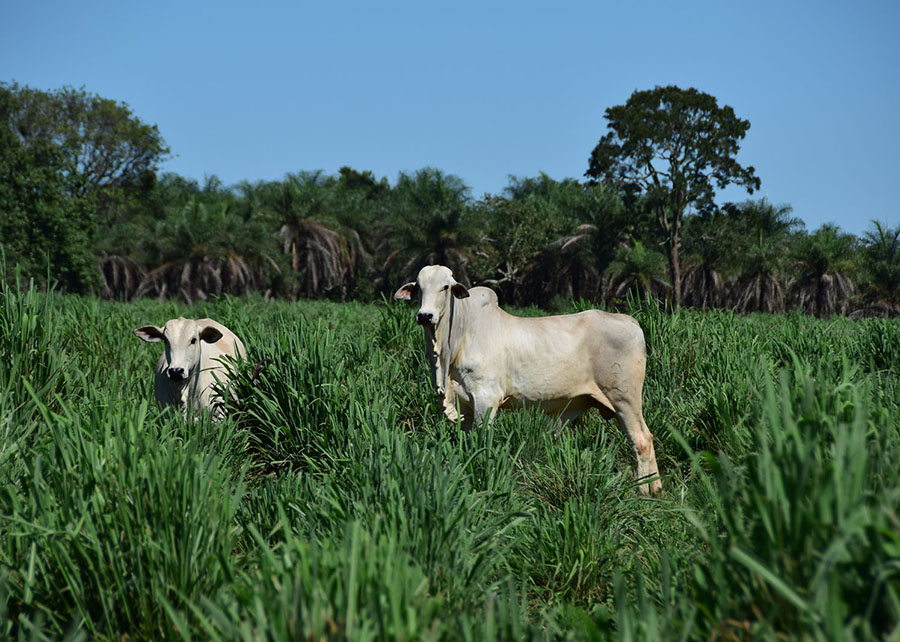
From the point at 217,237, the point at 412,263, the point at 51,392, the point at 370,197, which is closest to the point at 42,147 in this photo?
the point at 217,237

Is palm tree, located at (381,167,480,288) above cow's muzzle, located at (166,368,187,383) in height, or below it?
above

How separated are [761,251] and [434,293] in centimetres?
3754

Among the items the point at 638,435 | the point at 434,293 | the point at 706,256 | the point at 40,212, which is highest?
the point at 40,212

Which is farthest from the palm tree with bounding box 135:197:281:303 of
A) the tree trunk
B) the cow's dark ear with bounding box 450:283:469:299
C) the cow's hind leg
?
the cow's hind leg

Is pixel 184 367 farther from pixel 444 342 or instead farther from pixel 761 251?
pixel 761 251

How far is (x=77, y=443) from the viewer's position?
2.93 m

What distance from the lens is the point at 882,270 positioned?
123 ft

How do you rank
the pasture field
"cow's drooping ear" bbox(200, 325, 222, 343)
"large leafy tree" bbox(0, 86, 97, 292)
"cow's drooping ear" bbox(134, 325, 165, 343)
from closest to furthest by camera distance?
the pasture field, "cow's drooping ear" bbox(200, 325, 222, 343), "cow's drooping ear" bbox(134, 325, 165, 343), "large leafy tree" bbox(0, 86, 97, 292)

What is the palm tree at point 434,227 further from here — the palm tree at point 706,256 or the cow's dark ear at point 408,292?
the cow's dark ear at point 408,292

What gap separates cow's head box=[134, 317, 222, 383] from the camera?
226 inches

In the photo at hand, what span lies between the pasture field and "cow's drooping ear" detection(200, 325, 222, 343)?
0.32 m

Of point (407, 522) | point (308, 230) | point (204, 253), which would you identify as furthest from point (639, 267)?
point (407, 522)

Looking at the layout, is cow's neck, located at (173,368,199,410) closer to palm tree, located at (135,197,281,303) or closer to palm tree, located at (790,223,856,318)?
palm tree, located at (135,197,281,303)

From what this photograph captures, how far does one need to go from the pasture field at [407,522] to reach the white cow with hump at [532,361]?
0.29 metres
